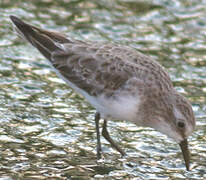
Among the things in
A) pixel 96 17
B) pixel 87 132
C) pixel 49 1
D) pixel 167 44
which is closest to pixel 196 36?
pixel 167 44

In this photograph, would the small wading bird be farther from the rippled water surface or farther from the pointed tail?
the rippled water surface

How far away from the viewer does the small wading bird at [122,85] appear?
8352mm

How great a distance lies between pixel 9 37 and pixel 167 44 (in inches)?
148

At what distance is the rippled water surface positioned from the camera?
8562 millimetres

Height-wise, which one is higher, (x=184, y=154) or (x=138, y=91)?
(x=138, y=91)

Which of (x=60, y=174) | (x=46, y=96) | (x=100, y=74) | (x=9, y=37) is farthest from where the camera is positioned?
(x=9, y=37)

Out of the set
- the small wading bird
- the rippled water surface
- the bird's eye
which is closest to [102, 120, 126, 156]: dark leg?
the small wading bird

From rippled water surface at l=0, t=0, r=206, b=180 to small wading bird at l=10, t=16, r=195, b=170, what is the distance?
18.8 inches

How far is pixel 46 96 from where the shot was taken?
35.1 ft

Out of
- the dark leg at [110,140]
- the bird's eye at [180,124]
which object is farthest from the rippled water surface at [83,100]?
the bird's eye at [180,124]

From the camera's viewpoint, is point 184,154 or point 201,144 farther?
point 201,144

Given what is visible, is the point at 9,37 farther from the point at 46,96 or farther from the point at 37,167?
the point at 37,167

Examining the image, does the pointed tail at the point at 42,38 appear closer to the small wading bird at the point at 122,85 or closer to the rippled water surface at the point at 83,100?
the small wading bird at the point at 122,85

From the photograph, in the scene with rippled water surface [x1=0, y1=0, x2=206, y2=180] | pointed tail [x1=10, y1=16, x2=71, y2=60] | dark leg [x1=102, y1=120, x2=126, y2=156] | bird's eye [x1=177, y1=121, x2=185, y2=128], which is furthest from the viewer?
pointed tail [x1=10, y1=16, x2=71, y2=60]
